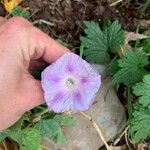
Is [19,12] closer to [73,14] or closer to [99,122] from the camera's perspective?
[73,14]

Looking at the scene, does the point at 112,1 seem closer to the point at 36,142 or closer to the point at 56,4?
the point at 56,4

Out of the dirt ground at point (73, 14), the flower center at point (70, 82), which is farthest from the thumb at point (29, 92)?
the dirt ground at point (73, 14)

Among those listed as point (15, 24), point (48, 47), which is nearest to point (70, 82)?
point (48, 47)

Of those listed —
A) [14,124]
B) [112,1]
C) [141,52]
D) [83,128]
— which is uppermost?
[112,1]

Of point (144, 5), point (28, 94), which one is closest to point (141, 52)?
point (144, 5)

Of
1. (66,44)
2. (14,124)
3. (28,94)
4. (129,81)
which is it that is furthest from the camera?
(66,44)

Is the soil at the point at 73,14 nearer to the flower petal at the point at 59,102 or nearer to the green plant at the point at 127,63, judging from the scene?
the green plant at the point at 127,63

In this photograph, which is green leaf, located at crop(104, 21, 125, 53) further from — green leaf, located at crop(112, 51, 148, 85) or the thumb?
the thumb
